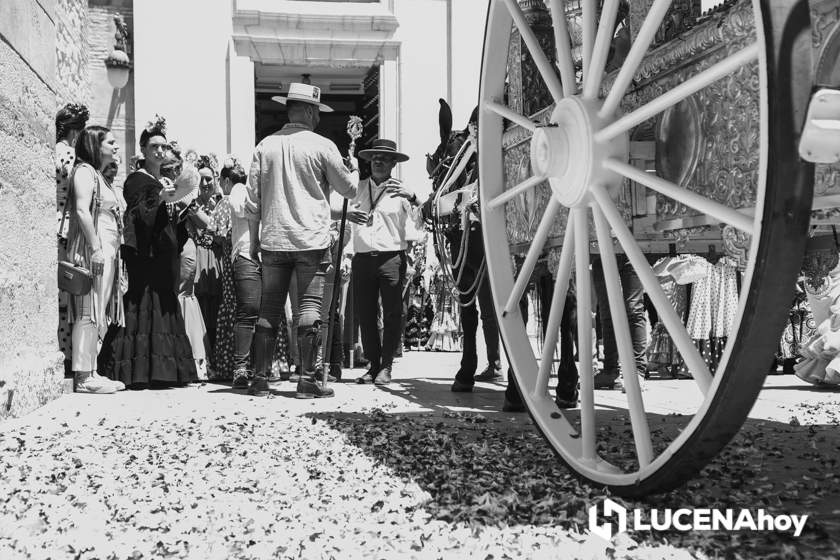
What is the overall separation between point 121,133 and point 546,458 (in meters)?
12.6

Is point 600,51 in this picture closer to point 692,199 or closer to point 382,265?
point 692,199

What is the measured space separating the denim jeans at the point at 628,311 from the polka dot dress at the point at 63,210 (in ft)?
11.1

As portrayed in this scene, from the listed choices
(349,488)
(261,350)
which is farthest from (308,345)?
(349,488)

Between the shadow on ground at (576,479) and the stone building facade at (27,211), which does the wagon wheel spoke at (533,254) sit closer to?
the shadow on ground at (576,479)

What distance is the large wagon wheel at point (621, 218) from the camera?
1850mm

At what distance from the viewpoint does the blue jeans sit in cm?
604

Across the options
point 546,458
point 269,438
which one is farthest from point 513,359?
point 269,438

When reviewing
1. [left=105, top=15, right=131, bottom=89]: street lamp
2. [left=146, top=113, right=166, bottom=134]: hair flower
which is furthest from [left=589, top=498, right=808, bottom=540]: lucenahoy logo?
[left=105, top=15, right=131, bottom=89]: street lamp

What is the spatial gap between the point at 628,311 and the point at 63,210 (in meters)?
3.79

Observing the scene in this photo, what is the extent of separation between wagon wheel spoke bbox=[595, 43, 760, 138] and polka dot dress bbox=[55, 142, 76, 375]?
453 cm

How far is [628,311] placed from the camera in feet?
→ 21.6

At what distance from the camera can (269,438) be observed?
4148 millimetres

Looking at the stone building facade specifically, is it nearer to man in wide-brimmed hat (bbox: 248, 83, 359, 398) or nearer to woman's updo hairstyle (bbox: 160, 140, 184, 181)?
man in wide-brimmed hat (bbox: 248, 83, 359, 398)

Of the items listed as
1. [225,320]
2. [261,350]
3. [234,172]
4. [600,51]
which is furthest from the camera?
[234,172]
